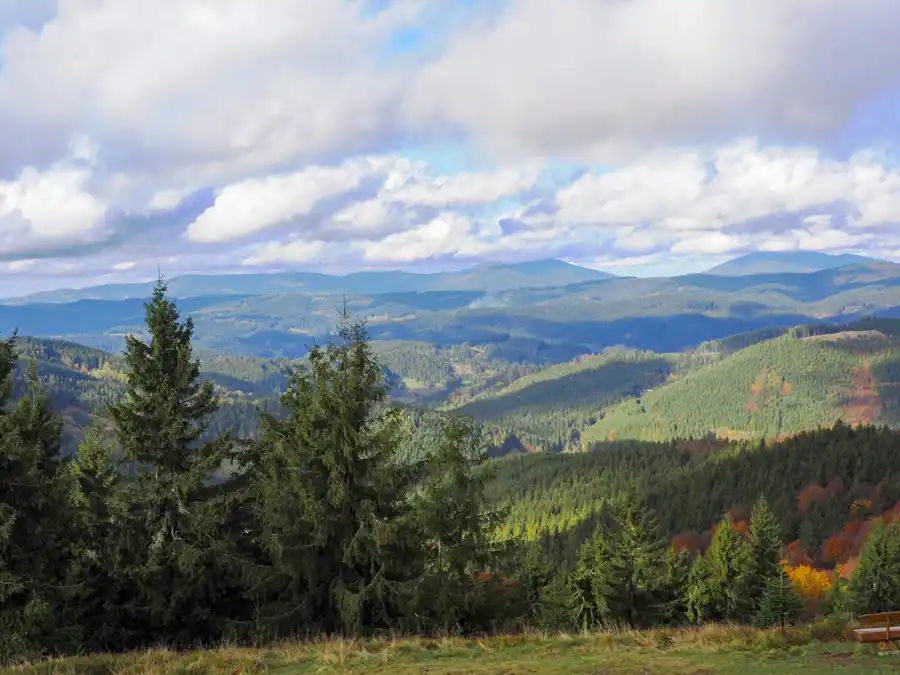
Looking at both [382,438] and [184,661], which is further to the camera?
[382,438]

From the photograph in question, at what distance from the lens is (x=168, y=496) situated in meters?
24.8

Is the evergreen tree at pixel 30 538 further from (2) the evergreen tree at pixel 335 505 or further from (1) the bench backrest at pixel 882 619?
(1) the bench backrest at pixel 882 619

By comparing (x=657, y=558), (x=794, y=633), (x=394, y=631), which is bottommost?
(x=657, y=558)

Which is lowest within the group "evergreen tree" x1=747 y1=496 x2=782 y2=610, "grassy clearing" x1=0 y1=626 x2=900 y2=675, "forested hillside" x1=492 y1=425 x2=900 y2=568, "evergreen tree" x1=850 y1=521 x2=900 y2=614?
"forested hillside" x1=492 y1=425 x2=900 y2=568

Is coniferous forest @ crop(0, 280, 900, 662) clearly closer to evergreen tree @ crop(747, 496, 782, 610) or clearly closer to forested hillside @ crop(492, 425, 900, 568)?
evergreen tree @ crop(747, 496, 782, 610)

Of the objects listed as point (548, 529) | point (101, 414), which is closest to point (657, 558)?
point (101, 414)

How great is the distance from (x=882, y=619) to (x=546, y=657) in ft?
27.9

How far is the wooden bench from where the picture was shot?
15.6 meters

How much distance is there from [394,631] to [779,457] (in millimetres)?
193192

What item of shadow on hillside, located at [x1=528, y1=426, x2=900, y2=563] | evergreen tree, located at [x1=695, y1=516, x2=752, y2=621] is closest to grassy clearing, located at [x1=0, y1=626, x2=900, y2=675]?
evergreen tree, located at [x1=695, y1=516, x2=752, y2=621]

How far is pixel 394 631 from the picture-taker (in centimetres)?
2209

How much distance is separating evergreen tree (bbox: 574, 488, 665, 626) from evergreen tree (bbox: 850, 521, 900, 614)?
2046 centimetres

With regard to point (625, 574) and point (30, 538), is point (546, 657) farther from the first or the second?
point (625, 574)

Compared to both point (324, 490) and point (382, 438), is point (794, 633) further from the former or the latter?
point (324, 490)
